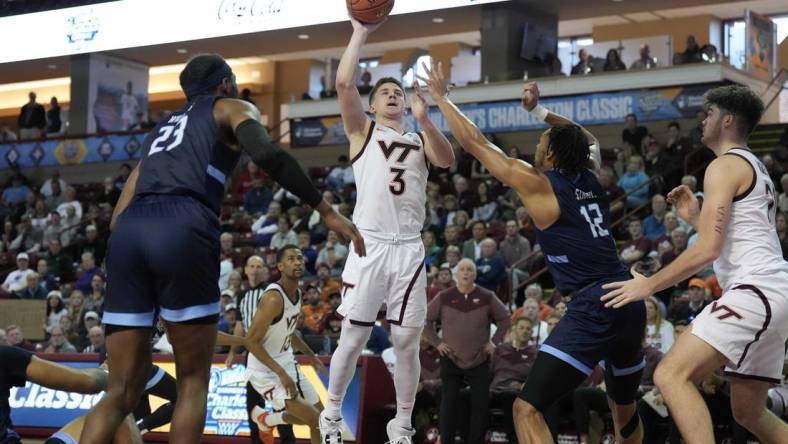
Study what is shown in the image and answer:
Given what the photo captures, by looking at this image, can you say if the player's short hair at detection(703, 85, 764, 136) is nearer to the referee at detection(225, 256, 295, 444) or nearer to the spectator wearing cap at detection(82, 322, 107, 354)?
the referee at detection(225, 256, 295, 444)

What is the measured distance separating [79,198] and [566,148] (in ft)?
71.9

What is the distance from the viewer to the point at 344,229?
17.5 feet

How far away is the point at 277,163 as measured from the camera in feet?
16.9

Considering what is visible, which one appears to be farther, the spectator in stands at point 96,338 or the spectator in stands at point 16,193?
the spectator in stands at point 16,193

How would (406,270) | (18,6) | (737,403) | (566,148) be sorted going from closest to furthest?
1. (737,403)
2. (566,148)
3. (406,270)
4. (18,6)

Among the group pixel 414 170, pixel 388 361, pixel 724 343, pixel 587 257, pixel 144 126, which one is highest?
pixel 144 126

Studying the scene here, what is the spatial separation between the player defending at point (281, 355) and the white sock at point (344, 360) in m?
1.74

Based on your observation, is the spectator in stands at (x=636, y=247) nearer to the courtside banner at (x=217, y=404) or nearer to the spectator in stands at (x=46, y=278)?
the courtside banner at (x=217, y=404)

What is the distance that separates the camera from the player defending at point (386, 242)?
23.3 ft

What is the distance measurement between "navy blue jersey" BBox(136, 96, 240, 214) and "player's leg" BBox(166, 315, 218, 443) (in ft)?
2.01

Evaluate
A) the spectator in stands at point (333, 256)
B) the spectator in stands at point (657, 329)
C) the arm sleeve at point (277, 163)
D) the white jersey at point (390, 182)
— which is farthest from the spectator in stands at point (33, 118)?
the arm sleeve at point (277, 163)

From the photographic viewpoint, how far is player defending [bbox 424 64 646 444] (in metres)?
6.02

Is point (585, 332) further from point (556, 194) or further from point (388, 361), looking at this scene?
point (388, 361)

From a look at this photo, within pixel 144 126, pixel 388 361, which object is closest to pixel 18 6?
pixel 144 126
